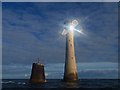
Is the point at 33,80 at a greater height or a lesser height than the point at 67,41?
lesser

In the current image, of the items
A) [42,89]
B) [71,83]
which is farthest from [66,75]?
[42,89]

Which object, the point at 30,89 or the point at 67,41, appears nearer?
the point at 30,89

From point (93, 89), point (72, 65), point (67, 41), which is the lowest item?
point (93, 89)

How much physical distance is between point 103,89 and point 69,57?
32.3ft

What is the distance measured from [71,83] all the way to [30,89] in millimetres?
9326

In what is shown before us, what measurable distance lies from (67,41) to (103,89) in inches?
511

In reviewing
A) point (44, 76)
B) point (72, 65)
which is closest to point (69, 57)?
point (72, 65)

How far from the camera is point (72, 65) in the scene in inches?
2746

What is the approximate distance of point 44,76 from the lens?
69.9m

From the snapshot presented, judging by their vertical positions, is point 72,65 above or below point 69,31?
below

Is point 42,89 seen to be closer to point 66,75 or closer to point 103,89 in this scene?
point 66,75

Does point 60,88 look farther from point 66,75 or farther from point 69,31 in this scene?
point 69,31

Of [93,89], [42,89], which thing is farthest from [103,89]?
[42,89]

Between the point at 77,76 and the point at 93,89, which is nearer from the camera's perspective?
the point at 93,89
